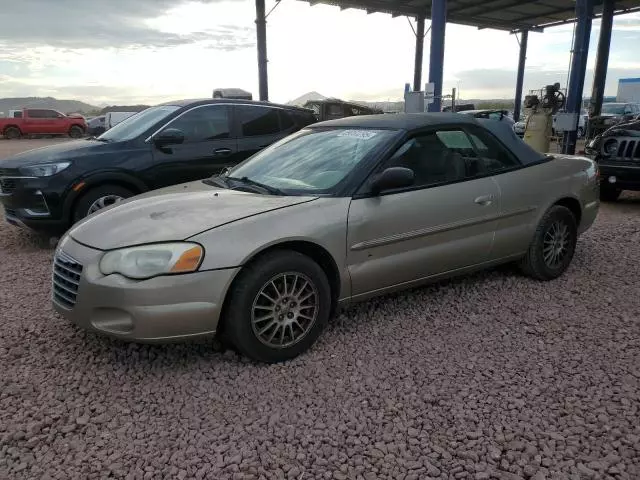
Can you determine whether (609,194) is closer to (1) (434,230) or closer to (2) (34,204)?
(1) (434,230)

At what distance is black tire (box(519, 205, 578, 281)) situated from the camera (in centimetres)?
447

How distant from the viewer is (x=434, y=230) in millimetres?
3787

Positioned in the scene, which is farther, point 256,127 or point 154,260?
point 256,127

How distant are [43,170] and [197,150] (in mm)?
1701

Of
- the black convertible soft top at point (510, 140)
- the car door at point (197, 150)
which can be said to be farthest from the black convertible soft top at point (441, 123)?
the car door at point (197, 150)

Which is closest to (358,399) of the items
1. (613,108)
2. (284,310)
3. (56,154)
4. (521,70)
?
(284,310)

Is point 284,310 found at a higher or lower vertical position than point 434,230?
lower

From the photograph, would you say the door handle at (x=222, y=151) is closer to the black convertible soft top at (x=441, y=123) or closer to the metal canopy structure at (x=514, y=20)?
the black convertible soft top at (x=441, y=123)

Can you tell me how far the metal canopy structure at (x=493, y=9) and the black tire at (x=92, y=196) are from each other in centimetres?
1709

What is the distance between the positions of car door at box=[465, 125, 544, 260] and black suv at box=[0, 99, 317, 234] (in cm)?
342

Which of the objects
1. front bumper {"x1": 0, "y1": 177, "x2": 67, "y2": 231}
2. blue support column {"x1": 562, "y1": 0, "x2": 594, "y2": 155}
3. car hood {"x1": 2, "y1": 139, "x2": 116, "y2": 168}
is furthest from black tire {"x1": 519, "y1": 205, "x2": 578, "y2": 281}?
blue support column {"x1": 562, "y1": 0, "x2": 594, "y2": 155}

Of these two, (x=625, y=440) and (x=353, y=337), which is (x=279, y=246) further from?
(x=625, y=440)

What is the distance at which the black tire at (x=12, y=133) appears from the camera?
2895 centimetres

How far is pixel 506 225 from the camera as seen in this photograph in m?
4.21
